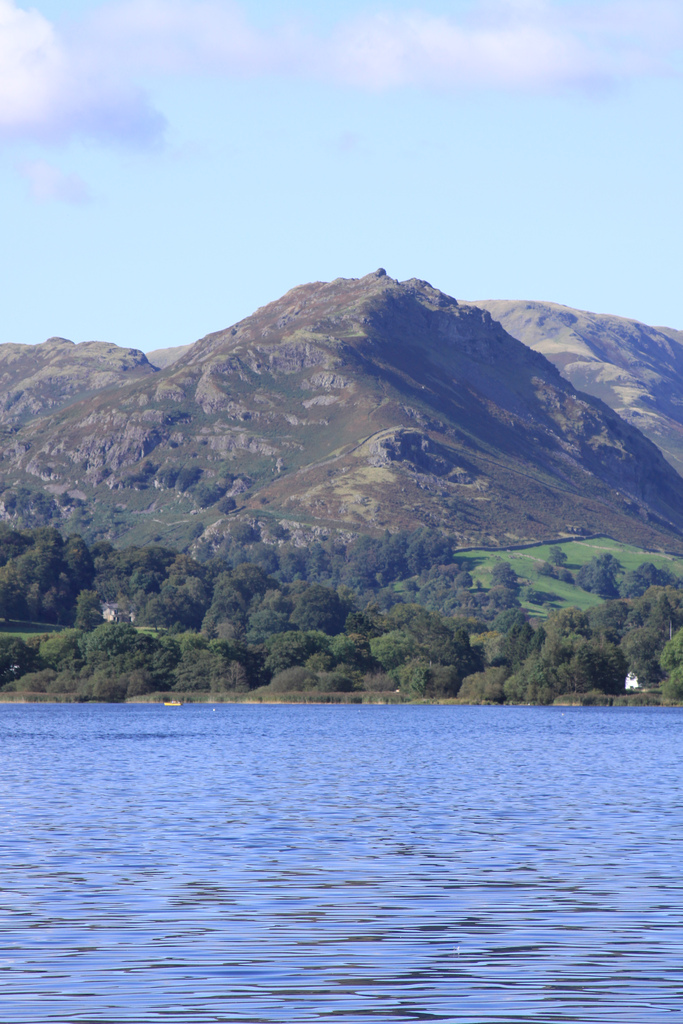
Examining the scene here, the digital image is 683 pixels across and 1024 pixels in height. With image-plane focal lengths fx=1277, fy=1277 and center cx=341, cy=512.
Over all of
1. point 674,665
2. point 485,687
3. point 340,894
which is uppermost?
point 674,665

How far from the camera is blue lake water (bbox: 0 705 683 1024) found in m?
21.4

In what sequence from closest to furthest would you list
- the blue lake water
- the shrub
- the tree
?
1. the blue lake water
2. the tree
3. the shrub

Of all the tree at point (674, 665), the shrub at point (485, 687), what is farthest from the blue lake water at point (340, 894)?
the shrub at point (485, 687)

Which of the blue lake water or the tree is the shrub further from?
the blue lake water

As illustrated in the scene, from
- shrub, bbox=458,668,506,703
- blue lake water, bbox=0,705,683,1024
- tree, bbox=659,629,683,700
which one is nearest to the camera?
blue lake water, bbox=0,705,683,1024

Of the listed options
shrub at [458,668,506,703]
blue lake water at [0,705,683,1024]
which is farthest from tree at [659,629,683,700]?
blue lake water at [0,705,683,1024]

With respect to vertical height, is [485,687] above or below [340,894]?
above

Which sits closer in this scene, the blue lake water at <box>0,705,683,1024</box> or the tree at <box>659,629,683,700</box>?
the blue lake water at <box>0,705,683,1024</box>

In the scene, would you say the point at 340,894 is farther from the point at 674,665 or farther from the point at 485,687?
the point at 485,687

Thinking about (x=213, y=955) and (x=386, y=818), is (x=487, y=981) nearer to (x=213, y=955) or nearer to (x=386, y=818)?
(x=213, y=955)

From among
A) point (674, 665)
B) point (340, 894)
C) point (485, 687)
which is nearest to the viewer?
point (340, 894)

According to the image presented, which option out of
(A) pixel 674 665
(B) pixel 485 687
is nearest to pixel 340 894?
(A) pixel 674 665

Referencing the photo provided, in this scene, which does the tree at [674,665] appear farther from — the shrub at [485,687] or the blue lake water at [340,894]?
the blue lake water at [340,894]

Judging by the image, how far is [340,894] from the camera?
3191 centimetres
